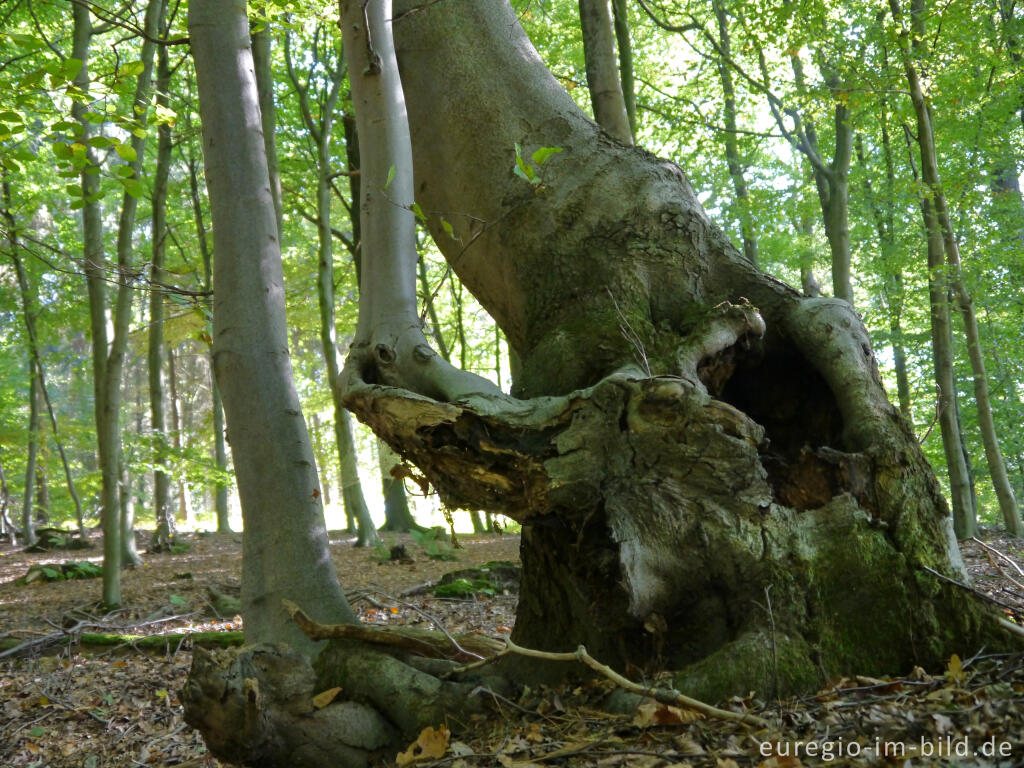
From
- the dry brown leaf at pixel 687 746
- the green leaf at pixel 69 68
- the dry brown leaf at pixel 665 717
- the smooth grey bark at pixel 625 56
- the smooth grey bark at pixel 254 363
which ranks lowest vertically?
the dry brown leaf at pixel 687 746

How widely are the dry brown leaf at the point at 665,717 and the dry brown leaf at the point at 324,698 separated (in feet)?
3.88

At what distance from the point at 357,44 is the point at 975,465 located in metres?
16.2

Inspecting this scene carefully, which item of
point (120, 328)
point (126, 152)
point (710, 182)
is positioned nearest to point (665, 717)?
point (126, 152)

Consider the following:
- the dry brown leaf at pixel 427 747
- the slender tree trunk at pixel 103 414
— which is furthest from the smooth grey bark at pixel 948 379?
the slender tree trunk at pixel 103 414

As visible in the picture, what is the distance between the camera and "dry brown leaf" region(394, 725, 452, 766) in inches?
99.3

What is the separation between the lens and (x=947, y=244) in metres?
9.58

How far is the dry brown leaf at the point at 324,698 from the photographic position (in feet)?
9.16

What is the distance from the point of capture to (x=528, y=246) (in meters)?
3.68

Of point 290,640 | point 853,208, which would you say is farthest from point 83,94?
point 853,208

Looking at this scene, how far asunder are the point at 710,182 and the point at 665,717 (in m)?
14.7

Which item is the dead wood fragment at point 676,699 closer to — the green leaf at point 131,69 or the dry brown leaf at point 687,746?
the dry brown leaf at point 687,746

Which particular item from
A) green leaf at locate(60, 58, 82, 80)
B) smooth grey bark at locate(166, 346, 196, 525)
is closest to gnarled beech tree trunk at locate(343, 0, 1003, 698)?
green leaf at locate(60, 58, 82, 80)

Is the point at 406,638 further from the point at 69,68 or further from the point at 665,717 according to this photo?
the point at 69,68

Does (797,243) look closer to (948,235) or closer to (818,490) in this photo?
(948,235)
